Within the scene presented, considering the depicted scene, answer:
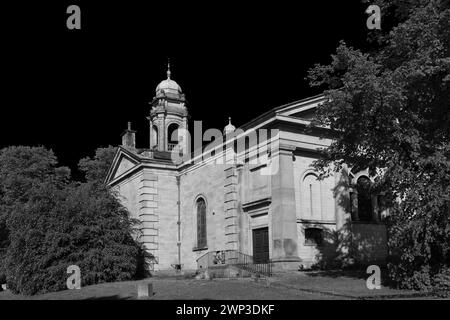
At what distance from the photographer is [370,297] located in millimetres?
15758

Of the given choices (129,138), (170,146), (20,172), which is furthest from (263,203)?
(20,172)

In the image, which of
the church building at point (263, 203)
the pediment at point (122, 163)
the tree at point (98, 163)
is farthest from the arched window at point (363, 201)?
the tree at point (98, 163)

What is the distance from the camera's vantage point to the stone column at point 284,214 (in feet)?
82.9

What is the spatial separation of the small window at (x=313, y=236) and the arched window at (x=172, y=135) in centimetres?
1742

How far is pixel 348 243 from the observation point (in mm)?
27969

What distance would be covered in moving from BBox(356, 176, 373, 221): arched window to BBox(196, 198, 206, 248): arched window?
991cm

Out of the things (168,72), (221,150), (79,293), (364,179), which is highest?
(168,72)

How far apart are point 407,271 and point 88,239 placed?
16784 millimetres

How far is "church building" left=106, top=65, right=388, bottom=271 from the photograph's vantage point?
2638cm

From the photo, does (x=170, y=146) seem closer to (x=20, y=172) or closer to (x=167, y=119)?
(x=167, y=119)

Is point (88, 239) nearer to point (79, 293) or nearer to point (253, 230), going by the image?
point (79, 293)

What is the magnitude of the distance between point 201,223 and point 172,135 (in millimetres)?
10569

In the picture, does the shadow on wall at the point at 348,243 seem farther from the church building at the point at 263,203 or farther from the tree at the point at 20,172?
the tree at the point at 20,172

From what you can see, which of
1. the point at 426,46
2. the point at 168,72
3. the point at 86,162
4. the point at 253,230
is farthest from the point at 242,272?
the point at 86,162
